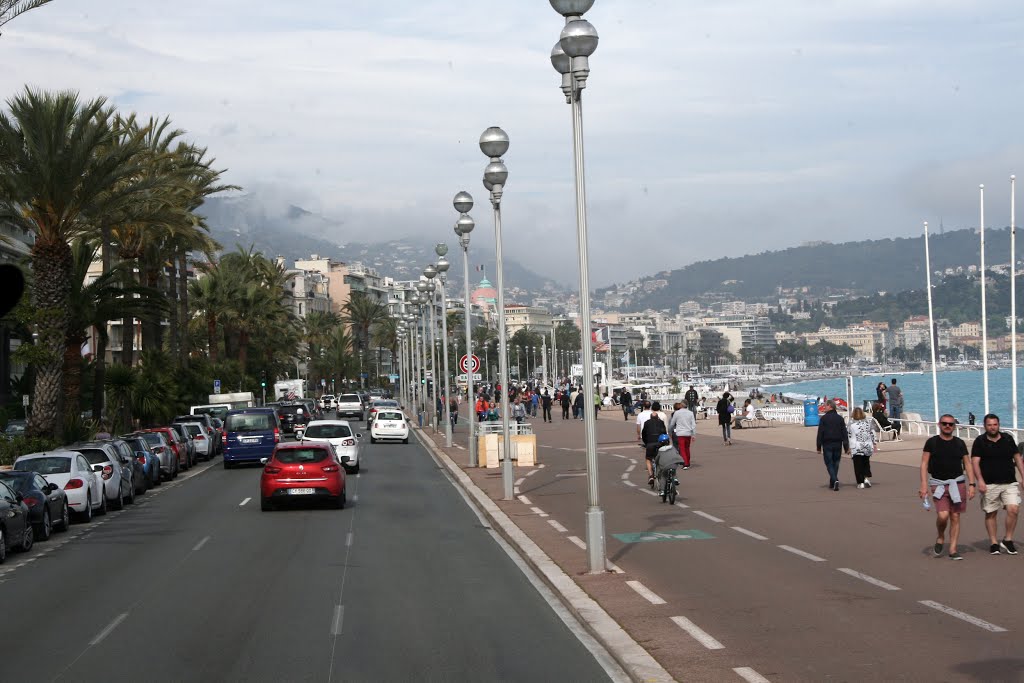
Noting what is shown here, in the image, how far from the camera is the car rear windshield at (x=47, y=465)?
23.4 m

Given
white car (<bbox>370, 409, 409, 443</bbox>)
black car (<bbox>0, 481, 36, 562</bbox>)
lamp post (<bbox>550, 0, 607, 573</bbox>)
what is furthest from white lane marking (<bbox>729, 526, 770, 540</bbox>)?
white car (<bbox>370, 409, 409, 443</bbox>)

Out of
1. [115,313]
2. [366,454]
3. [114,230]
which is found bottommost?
[366,454]

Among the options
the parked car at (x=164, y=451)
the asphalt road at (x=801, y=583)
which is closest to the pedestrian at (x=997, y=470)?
the asphalt road at (x=801, y=583)

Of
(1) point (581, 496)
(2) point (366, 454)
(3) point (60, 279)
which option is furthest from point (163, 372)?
(1) point (581, 496)

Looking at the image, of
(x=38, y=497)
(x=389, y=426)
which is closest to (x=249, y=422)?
(x=389, y=426)

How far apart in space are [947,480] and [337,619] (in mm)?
7120

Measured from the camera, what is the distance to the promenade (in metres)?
9.34

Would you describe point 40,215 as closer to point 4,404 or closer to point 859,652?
point 859,652

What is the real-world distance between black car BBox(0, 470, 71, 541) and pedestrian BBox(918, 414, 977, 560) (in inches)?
527

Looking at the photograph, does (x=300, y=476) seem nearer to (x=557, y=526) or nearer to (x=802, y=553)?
(x=557, y=526)

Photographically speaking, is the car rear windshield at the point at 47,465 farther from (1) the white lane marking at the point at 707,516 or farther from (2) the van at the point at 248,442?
(2) the van at the point at 248,442

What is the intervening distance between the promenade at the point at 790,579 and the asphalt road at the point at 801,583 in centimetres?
2

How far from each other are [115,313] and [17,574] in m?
24.9

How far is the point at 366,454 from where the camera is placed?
45.4 m
